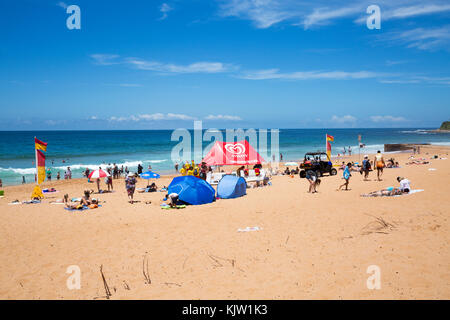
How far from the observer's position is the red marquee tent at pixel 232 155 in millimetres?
20344

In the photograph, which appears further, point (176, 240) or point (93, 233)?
point (93, 233)

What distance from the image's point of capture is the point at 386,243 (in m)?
7.59

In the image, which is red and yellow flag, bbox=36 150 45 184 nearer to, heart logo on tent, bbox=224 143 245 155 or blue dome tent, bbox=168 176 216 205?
blue dome tent, bbox=168 176 216 205

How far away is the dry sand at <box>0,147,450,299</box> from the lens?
5.95 metres

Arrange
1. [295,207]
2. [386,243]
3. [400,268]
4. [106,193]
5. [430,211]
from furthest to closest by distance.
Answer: [106,193], [295,207], [430,211], [386,243], [400,268]

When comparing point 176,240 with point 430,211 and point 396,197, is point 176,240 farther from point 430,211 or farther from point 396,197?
point 396,197

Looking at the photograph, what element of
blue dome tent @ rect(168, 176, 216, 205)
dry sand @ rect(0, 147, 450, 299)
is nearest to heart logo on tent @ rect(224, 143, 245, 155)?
blue dome tent @ rect(168, 176, 216, 205)

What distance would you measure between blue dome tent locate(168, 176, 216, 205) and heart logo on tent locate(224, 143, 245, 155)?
609 centimetres

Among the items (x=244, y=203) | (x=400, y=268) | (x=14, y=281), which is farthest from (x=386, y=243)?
→ (x=14, y=281)

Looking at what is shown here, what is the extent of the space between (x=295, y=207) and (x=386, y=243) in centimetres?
511

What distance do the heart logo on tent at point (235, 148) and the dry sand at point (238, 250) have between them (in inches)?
281

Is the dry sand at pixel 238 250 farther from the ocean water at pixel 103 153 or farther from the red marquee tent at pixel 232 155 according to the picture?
the ocean water at pixel 103 153
